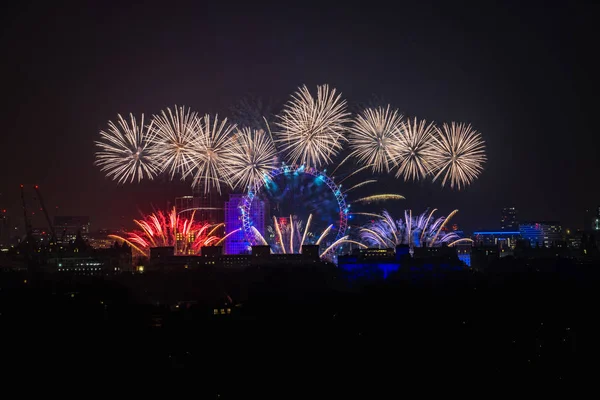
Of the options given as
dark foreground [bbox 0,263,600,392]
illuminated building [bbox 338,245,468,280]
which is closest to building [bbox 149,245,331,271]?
illuminated building [bbox 338,245,468,280]

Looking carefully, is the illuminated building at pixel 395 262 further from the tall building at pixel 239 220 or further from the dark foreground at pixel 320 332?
the tall building at pixel 239 220

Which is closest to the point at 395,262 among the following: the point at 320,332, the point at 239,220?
the point at 320,332

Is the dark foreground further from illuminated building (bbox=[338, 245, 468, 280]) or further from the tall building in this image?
the tall building

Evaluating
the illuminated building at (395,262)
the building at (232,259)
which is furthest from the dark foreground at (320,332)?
the building at (232,259)

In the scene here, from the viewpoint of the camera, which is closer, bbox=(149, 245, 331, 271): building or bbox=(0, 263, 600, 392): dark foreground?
bbox=(0, 263, 600, 392): dark foreground

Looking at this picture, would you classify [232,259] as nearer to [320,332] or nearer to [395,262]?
[395,262]
